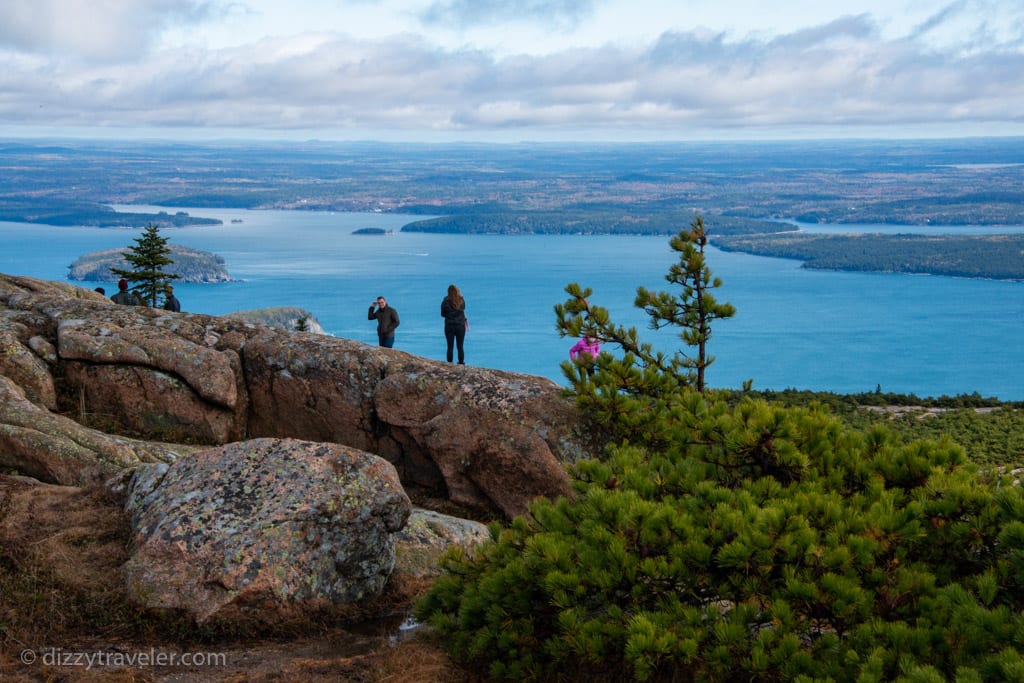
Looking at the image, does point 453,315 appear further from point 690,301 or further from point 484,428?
point 690,301

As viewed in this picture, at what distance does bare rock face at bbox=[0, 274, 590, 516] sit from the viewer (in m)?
13.4

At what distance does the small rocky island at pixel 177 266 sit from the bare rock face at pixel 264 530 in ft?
404

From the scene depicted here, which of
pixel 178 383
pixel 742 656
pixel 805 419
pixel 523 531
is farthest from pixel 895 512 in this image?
pixel 178 383

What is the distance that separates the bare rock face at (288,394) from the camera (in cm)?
1344

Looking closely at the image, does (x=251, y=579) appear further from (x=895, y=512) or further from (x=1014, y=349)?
(x=1014, y=349)

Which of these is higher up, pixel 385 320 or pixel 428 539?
pixel 385 320

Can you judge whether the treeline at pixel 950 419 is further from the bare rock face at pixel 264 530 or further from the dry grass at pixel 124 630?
the dry grass at pixel 124 630

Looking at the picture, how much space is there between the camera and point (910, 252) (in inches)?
7072

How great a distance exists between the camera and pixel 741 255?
19025 cm

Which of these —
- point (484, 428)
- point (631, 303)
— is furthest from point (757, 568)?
point (631, 303)

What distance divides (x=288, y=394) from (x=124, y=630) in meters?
7.63

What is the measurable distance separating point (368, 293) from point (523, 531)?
13542cm

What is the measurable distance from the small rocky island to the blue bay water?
7.12 feet

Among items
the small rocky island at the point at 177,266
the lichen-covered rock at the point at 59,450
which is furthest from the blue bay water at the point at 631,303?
the lichen-covered rock at the point at 59,450
